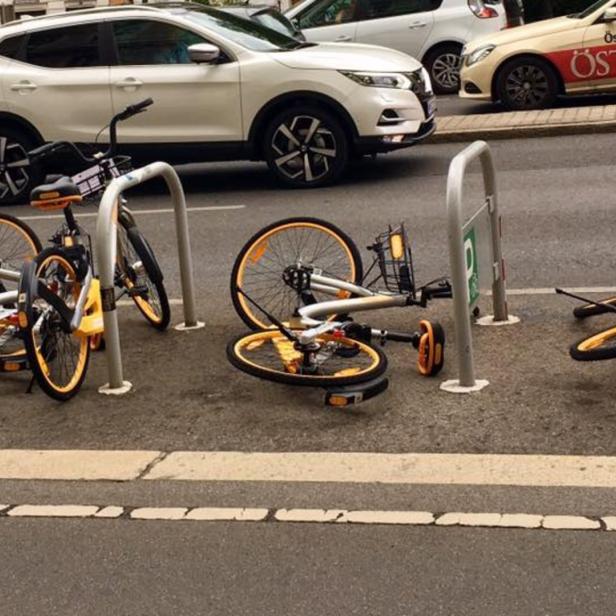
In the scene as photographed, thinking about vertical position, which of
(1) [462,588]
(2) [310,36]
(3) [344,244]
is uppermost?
(2) [310,36]

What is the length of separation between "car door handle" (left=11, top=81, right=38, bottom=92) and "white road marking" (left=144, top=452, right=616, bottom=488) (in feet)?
24.9

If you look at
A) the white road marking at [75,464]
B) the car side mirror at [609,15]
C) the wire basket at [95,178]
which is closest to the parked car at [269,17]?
the car side mirror at [609,15]

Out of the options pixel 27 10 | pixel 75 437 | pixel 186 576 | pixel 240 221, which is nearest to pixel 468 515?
pixel 186 576

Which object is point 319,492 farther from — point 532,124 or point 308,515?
point 532,124

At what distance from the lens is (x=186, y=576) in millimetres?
3648

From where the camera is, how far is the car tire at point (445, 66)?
1733cm

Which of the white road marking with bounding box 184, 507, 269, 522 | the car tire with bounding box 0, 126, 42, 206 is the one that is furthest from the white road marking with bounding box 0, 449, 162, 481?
the car tire with bounding box 0, 126, 42, 206

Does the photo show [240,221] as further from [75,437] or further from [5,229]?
[75,437]

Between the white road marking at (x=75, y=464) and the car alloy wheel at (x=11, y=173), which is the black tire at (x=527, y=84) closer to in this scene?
the car alloy wheel at (x=11, y=173)

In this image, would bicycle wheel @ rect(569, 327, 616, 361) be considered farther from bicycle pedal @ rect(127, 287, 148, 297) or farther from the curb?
the curb

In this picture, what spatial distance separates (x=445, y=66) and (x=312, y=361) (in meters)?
13.2

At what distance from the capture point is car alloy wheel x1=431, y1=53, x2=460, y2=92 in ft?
57.1

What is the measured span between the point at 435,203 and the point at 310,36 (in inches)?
327

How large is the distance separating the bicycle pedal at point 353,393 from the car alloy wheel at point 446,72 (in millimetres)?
13110
